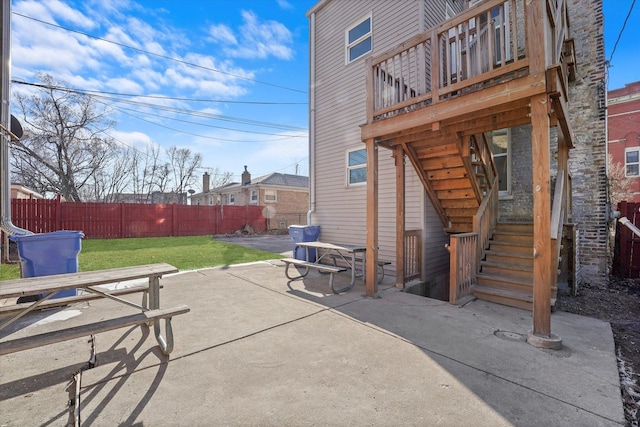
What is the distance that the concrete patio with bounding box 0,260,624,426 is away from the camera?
1857 mm

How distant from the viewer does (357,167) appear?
714cm

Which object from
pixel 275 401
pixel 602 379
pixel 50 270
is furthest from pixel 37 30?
pixel 602 379

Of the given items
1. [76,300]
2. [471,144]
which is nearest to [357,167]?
Result: [471,144]

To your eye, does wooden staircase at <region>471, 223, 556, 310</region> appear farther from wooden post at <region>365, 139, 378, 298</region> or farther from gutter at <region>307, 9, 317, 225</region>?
gutter at <region>307, 9, 317, 225</region>

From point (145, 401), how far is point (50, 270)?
10.8 ft

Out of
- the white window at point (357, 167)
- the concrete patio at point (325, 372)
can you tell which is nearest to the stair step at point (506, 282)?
the concrete patio at point (325, 372)

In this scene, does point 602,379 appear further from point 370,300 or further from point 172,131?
point 172,131

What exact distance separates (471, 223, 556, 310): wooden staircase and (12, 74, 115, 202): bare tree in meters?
23.2

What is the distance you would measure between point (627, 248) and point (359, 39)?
25.2 feet

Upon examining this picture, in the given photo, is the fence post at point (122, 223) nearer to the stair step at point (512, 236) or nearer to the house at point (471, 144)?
the house at point (471, 144)

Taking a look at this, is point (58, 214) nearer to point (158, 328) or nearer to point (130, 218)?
point (130, 218)

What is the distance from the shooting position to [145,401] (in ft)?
6.52

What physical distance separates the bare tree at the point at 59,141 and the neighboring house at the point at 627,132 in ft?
101

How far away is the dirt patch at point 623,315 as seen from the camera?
2.17 m
